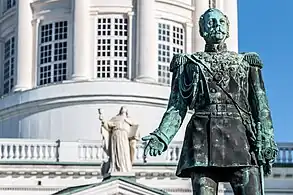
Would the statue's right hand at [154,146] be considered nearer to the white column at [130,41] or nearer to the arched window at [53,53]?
the white column at [130,41]

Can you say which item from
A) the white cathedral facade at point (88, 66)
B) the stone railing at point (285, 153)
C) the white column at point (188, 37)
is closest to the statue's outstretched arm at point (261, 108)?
the stone railing at point (285, 153)

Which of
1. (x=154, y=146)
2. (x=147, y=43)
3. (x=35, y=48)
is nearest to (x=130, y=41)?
(x=147, y=43)

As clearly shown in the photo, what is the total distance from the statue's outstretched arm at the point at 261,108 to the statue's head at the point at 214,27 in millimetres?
274

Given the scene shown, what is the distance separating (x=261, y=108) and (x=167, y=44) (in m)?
43.3

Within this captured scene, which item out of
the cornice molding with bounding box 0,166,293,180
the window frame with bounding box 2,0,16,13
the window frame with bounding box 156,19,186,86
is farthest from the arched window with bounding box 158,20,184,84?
the window frame with bounding box 2,0,16,13

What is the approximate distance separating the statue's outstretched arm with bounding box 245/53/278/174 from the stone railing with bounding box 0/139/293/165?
1486 inches

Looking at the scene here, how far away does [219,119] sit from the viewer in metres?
9.73

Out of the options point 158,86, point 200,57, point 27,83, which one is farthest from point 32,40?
point 200,57

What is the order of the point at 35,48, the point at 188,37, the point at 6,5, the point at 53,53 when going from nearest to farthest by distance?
1. the point at 188,37
2. the point at 53,53
3. the point at 35,48
4. the point at 6,5

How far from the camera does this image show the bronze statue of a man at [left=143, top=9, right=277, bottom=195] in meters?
9.59

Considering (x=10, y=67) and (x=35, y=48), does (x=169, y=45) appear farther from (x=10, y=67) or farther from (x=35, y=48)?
(x=10, y=67)

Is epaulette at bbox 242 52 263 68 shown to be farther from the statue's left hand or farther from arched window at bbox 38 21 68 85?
arched window at bbox 38 21 68 85

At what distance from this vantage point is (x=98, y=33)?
173ft

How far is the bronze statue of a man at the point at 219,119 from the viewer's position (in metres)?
9.59
